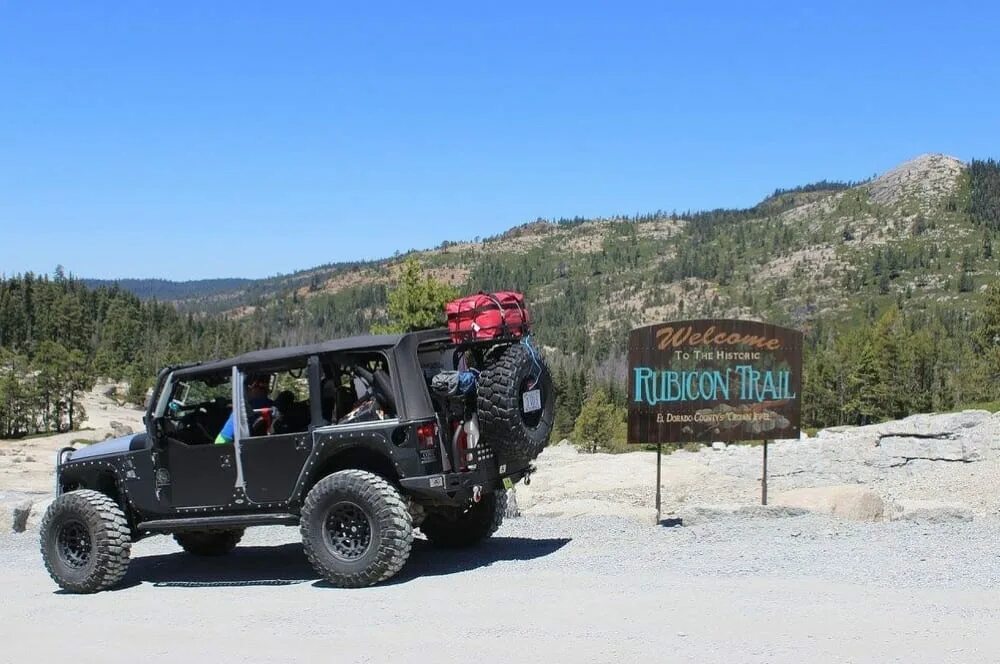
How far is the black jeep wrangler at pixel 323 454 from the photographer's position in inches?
341

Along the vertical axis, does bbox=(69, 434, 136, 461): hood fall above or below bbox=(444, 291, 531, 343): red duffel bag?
below

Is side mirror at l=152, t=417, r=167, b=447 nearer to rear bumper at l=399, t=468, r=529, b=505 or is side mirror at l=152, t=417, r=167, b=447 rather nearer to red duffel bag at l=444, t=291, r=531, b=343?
rear bumper at l=399, t=468, r=529, b=505

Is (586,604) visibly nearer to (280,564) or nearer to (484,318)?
(484,318)

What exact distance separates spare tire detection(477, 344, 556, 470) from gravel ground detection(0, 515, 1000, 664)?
1196 millimetres

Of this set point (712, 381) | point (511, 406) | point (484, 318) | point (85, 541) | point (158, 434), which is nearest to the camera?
point (511, 406)

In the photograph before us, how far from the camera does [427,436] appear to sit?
8680 mm

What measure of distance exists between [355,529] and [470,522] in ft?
6.73

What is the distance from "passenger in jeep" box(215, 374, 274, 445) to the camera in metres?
9.43

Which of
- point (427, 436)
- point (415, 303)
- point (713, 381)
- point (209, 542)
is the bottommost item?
point (209, 542)

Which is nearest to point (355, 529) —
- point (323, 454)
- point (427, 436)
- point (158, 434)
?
point (323, 454)

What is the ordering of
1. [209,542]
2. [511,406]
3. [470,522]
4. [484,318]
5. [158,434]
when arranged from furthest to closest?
[209,542] → [470,522] → [158,434] → [484,318] → [511,406]

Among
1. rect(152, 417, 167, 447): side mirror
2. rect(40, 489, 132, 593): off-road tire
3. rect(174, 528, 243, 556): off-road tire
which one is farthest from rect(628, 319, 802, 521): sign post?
rect(40, 489, 132, 593): off-road tire

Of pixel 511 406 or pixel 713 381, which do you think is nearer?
pixel 511 406

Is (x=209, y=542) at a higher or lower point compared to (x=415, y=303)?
lower
